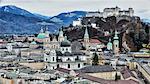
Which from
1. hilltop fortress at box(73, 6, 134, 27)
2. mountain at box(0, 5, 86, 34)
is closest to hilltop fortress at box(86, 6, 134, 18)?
hilltop fortress at box(73, 6, 134, 27)

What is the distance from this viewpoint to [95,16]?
44469 mm

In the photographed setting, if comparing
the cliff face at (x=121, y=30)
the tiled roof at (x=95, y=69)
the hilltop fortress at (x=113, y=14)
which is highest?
the hilltop fortress at (x=113, y=14)

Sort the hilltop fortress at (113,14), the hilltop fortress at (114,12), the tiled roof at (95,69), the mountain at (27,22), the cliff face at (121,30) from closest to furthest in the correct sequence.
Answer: the tiled roof at (95,69) < the cliff face at (121,30) < the hilltop fortress at (113,14) < the hilltop fortress at (114,12) < the mountain at (27,22)

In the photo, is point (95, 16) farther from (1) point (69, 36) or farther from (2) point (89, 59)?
(2) point (89, 59)

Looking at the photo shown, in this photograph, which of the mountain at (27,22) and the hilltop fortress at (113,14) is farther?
the mountain at (27,22)

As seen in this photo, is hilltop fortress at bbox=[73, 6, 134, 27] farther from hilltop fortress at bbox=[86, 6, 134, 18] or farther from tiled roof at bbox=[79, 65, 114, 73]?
tiled roof at bbox=[79, 65, 114, 73]

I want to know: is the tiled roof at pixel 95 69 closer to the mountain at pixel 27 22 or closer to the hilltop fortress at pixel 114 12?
the hilltop fortress at pixel 114 12

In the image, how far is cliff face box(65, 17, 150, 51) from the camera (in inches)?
1447

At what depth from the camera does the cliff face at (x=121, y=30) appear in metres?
36.8

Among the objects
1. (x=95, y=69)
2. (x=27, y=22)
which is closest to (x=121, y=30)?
(x=95, y=69)

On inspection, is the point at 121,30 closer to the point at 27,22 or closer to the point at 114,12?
the point at 114,12

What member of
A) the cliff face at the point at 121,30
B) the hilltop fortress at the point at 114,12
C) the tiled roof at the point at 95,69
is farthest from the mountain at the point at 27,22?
the tiled roof at the point at 95,69

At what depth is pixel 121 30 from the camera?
1578 inches

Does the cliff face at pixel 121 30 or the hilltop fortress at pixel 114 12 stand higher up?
the hilltop fortress at pixel 114 12
